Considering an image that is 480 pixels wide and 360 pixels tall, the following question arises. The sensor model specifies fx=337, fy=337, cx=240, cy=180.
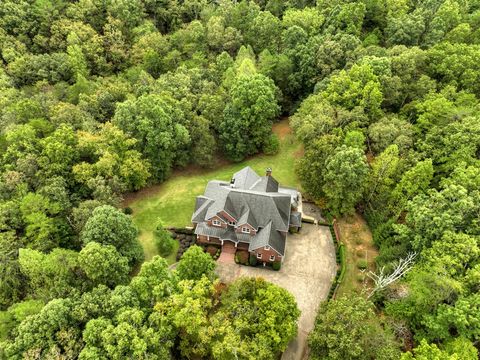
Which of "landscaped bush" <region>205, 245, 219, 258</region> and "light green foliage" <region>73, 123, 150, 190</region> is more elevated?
"light green foliage" <region>73, 123, 150, 190</region>

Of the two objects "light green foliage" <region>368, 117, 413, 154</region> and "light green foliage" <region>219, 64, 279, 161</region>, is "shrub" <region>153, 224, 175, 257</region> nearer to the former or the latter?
"light green foliage" <region>219, 64, 279, 161</region>

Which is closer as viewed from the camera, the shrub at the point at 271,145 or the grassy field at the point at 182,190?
the grassy field at the point at 182,190

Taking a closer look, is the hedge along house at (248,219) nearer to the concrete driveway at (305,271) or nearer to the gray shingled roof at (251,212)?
the gray shingled roof at (251,212)

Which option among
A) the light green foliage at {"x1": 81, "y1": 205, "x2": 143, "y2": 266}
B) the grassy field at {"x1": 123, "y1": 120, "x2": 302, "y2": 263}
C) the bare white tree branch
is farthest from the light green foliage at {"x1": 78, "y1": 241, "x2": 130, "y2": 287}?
the bare white tree branch

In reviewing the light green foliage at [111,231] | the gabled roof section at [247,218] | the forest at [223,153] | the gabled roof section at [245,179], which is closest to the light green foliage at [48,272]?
the forest at [223,153]

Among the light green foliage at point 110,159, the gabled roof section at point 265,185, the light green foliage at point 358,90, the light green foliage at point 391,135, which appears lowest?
the gabled roof section at point 265,185

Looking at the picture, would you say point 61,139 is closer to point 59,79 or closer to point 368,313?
Result: point 59,79

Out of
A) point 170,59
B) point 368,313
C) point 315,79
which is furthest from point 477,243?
point 170,59

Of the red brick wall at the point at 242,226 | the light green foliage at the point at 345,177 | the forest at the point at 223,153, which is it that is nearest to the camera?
the forest at the point at 223,153
